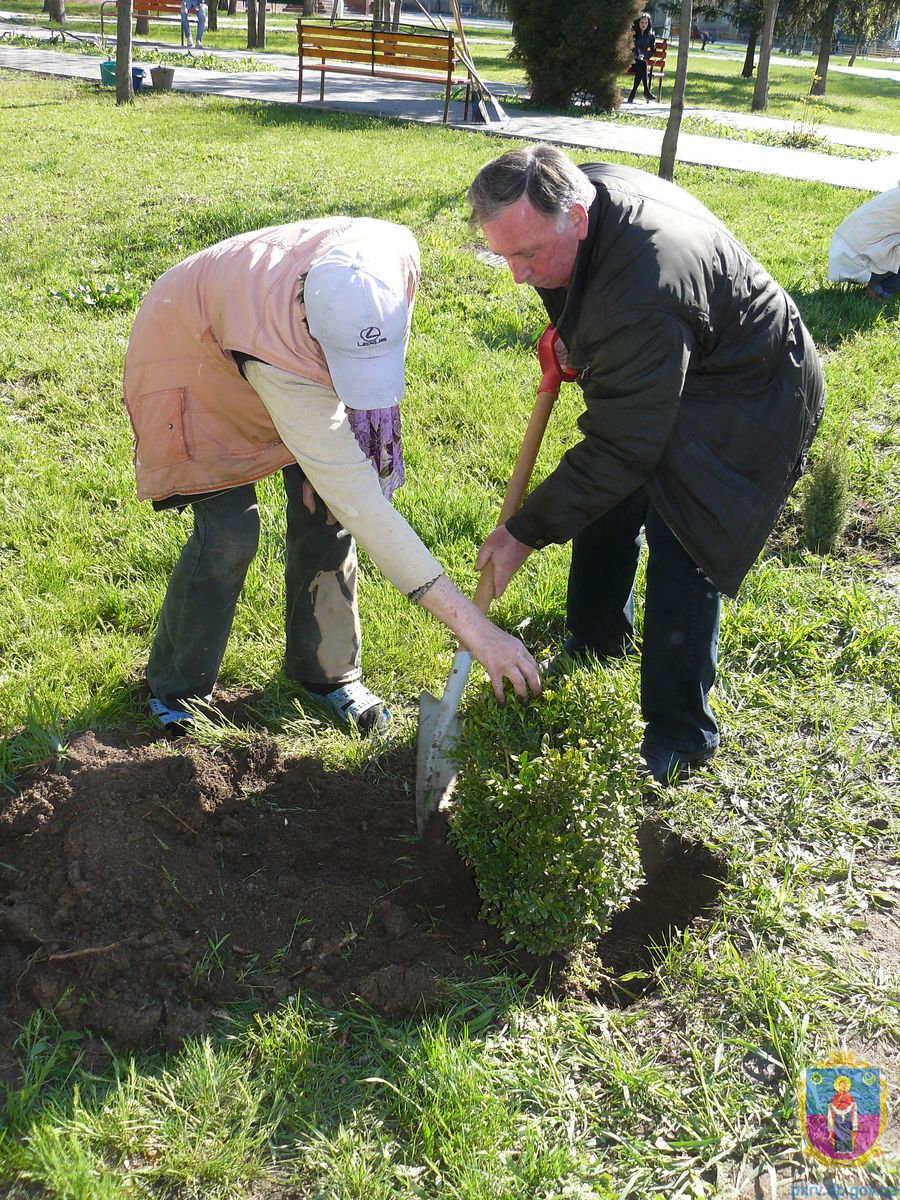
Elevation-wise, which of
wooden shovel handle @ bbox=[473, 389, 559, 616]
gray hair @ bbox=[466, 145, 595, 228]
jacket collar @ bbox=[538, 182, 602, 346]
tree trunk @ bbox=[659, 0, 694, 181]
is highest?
tree trunk @ bbox=[659, 0, 694, 181]

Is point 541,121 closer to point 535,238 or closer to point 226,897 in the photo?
point 535,238

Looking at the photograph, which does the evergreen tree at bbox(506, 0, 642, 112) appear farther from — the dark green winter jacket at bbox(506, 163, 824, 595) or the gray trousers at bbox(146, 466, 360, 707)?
the gray trousers at bbox(146, 466, 360, 707)

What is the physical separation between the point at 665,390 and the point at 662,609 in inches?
31.5

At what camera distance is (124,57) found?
1472 cm

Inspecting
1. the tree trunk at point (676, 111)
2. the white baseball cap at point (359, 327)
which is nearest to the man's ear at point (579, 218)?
the white baseball cap at point (359, 327)

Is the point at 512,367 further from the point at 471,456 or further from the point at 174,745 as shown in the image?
the point at 174,745

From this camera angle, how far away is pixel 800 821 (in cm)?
303

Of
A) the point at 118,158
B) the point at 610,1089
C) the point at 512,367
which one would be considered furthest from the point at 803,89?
the point at 610,1089

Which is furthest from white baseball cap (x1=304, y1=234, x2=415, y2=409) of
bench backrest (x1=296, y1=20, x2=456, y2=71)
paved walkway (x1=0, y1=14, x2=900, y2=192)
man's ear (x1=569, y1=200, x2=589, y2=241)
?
bench backrest (x1=296, y1=20, x2=456, y2=71)

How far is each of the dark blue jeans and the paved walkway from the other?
32.7 ft

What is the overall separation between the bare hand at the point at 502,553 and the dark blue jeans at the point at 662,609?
449mm

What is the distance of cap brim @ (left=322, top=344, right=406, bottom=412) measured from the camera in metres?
2.17

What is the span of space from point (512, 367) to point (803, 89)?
3092cm

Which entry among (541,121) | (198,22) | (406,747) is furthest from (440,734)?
(198,22)
